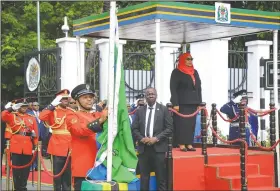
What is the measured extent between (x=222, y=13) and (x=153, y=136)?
2.68 metres

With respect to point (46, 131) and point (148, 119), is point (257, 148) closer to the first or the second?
point (148, 119)

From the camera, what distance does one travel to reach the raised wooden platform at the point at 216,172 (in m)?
9.72

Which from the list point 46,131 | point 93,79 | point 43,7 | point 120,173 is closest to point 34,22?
point 43,7

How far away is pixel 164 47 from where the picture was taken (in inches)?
716

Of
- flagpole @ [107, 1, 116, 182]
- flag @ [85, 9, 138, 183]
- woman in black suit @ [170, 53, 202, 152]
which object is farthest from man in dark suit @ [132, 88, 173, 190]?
flagpole @ [107, 1, 116, 182]

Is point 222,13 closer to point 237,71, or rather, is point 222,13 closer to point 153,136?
point 153,136

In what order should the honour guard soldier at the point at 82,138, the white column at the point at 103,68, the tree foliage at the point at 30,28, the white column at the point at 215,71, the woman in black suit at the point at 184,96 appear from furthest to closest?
1. the tree foliage at the point at 30,28
2. the white column at the point at 215,71
3. the white column at the point at 103,68
4. the woman in black suit at the point at 184,96
5. the honour guard soldier at the point at 82,138

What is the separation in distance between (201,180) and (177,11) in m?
2.85

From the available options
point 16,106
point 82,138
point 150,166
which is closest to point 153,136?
point 150,166

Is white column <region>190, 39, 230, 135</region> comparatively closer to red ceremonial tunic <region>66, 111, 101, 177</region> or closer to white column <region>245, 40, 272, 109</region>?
white column <region>245, 40, 272, 109</region>

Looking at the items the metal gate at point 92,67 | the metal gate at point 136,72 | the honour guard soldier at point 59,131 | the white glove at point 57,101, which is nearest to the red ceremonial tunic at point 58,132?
the honour guard soldier at point 59,131

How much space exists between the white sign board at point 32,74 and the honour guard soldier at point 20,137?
241 inches

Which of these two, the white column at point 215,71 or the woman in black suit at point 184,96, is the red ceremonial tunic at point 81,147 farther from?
the white column at point 215,71

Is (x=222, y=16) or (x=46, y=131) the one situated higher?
(x=222, y=16)
